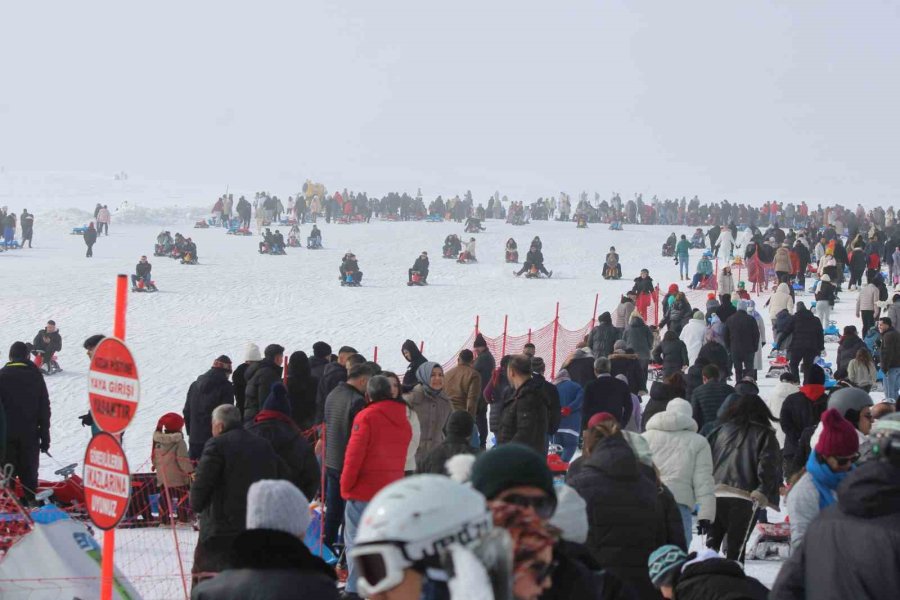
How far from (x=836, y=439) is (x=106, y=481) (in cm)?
285

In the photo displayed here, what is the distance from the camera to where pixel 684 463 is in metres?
7.06

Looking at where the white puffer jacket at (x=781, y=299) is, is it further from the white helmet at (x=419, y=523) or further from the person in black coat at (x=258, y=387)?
the white helmet at (x=419, y=523)

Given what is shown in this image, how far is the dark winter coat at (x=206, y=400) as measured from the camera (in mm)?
10031

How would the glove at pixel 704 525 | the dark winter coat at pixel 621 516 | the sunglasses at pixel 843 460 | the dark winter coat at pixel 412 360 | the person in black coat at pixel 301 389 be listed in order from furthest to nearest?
1. the dark winter coat at pixel 412 360
2. the person in black coat at pixel 301 389
3. the glove at pixel 704 525
4. the sunglasses at pixel 843 460
5. the dark winter coat at pixel 621 516

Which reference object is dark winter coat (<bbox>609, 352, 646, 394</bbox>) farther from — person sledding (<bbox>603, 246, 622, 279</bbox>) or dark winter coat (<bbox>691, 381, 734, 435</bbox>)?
person sledding (<bbox>603, 246, 622, 279</bbox>)

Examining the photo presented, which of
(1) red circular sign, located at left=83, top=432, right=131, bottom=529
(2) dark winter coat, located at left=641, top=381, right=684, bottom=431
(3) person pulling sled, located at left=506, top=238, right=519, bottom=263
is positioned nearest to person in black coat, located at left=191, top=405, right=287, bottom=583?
(1) red circular sign, located at left=83, top=432, right=131, bottom=529

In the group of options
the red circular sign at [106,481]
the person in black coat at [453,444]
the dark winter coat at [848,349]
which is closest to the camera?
the red circular sign at [106,481]

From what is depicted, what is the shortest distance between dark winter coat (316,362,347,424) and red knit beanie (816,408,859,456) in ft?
19.2

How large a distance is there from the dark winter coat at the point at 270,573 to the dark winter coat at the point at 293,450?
132 inches

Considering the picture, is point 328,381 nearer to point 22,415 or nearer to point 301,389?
point 301,389

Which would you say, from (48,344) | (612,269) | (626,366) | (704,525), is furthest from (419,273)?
(704,525)

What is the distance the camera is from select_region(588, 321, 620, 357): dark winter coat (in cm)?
1602

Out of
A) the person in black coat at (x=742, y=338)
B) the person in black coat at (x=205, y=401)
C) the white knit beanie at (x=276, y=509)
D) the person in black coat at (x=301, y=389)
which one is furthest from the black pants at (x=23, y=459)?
the person in black coat at (x=742, y=338)

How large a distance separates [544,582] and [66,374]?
1805 cm
